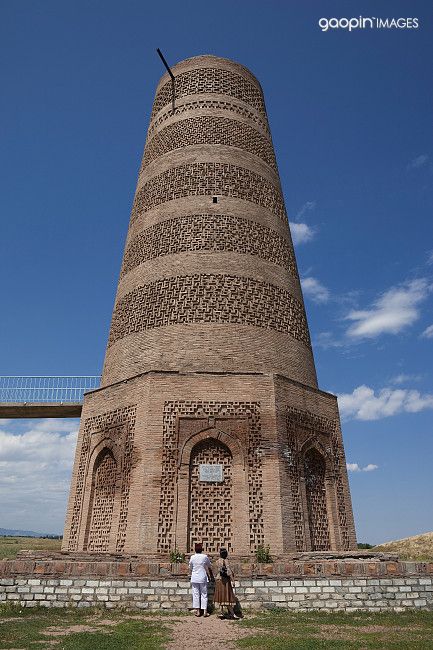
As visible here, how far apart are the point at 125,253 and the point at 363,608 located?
10.4 m

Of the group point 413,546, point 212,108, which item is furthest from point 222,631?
point 413,546

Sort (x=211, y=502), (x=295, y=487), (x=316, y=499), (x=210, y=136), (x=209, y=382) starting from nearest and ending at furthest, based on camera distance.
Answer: (x=211, y=502), (x=295, y=487), (x=209, y=382), (x=316, y=499), (x=210, y=136)

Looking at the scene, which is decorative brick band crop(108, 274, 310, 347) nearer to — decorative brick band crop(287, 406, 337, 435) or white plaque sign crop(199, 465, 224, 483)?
decorative brick band crop(287, 406, 337, 435)

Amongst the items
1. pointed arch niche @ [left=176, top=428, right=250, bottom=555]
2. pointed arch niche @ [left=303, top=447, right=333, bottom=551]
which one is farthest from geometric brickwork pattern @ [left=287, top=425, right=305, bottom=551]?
pointed arch niche @ [left=176, top=428, right=250, bottom=555]

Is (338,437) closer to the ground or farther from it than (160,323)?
closer to the ground

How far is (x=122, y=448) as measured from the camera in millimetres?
10641

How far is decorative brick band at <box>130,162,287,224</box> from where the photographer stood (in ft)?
44.5

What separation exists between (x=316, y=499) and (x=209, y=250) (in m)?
6.12

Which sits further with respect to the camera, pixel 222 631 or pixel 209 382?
pixel 209 382

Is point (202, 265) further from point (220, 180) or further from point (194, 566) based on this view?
point (194, 566)

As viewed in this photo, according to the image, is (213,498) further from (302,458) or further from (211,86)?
(211,86)

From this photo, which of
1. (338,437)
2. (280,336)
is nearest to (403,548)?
(338,437)

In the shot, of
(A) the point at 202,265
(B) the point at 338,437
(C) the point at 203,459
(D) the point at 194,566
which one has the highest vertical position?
(A) the point at 202,265

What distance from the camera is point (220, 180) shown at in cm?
1364
